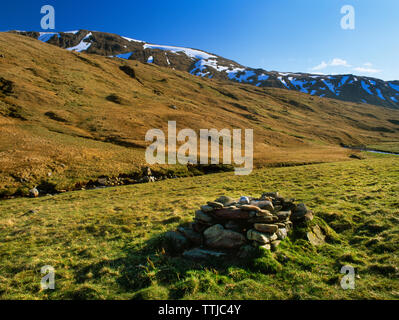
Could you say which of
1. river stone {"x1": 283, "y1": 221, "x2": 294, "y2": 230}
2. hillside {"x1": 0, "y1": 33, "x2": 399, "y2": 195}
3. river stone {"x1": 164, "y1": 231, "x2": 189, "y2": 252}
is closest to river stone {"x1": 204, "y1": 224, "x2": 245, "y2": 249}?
river stone {"x1": 164, "y1": 231, "x2": 189, "y2": 252}

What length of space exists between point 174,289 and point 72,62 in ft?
412

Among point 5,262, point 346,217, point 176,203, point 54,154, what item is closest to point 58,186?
point 54,154

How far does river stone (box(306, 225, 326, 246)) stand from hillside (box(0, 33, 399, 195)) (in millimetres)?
31200

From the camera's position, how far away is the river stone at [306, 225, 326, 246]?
1081 centimetres

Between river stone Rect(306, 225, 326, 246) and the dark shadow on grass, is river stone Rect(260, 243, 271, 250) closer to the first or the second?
the dark shadow on grass

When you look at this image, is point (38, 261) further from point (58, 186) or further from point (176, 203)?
point (58, 186)

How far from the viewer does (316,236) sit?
11.3m

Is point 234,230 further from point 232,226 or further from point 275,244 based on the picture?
point 275,244

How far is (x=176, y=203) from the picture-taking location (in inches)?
799

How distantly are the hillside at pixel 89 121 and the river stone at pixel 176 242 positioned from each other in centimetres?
2597

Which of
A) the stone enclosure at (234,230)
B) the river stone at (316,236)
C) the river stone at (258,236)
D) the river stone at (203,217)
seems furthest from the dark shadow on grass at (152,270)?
the river stone at (316,236)

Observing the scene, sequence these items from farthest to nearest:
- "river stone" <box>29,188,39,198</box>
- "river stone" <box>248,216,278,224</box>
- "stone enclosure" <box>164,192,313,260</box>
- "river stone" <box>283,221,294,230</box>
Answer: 1. "river stone" <box>29,188,39,198</box>
2. "river stone" <box>283,221,294,230</box>
3. "river stone" <box>248,216,278,224</box>
4. "stone enclosure" <box>164,192,313,260</box>

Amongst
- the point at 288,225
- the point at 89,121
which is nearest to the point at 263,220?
the point at 288,225

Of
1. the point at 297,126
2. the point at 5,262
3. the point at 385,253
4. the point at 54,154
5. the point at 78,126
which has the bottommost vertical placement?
the point at 5,262
